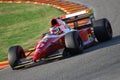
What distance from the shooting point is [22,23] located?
22391mm

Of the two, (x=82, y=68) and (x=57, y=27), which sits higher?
(x=57, y=27)

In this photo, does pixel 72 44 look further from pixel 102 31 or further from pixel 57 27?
pixel 102 31

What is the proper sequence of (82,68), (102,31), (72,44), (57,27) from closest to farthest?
(82,68) → (72,44) → (57,27) → (102,31)

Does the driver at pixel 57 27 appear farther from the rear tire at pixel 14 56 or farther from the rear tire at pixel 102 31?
the rear tire at pixel 102 31

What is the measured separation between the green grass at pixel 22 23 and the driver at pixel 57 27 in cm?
257

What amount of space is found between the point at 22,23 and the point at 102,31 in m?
9.22

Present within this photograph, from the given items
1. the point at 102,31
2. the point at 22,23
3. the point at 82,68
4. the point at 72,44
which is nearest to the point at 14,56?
the point at 72,44

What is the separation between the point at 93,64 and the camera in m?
10.1

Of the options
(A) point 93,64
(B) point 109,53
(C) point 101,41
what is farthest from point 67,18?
(A) point 93,64

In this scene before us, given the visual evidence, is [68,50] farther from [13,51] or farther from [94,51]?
[13,51]

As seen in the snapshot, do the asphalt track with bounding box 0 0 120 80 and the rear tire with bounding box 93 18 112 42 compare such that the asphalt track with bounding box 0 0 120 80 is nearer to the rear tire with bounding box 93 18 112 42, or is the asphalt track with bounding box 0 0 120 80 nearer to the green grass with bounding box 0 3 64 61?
the rear tire with bounding box 93 18 112 42

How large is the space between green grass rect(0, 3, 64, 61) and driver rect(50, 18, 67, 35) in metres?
2.57

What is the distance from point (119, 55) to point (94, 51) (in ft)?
4.89

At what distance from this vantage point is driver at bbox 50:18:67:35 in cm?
1254
